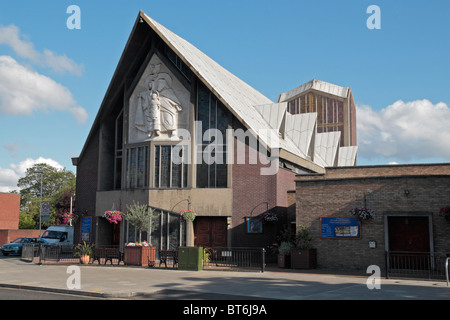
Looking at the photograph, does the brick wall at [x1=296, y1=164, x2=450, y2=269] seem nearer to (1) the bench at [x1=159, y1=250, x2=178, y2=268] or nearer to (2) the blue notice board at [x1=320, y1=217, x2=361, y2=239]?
(2) the blue notice board at [x1=320, y1=217, x2=361, y2=239]

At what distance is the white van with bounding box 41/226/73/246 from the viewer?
1491 inches

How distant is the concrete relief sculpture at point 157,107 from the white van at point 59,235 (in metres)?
12.8

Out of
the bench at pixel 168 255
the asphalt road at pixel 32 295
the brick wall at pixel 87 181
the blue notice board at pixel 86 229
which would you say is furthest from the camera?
the brick wall at pixel 87 181

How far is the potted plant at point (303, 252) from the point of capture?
22891 millimetres

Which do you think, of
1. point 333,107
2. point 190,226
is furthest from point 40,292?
point 333,107

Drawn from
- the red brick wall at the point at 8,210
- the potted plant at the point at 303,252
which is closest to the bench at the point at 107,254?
the potted plant at the point at 303,252

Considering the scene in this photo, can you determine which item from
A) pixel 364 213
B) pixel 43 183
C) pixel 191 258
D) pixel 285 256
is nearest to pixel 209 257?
pixel 191 258

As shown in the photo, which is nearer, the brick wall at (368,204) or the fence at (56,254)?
the brick wall at (368,204)

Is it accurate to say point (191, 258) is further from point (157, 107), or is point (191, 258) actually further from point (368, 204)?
point (157, 107)

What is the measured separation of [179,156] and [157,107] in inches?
150

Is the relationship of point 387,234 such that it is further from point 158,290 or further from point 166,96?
point 166,96

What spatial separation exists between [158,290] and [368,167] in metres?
16.9

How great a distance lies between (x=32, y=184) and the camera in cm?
8669

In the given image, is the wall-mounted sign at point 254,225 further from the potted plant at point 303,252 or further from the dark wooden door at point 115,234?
the dark wooden door at point 115,234
